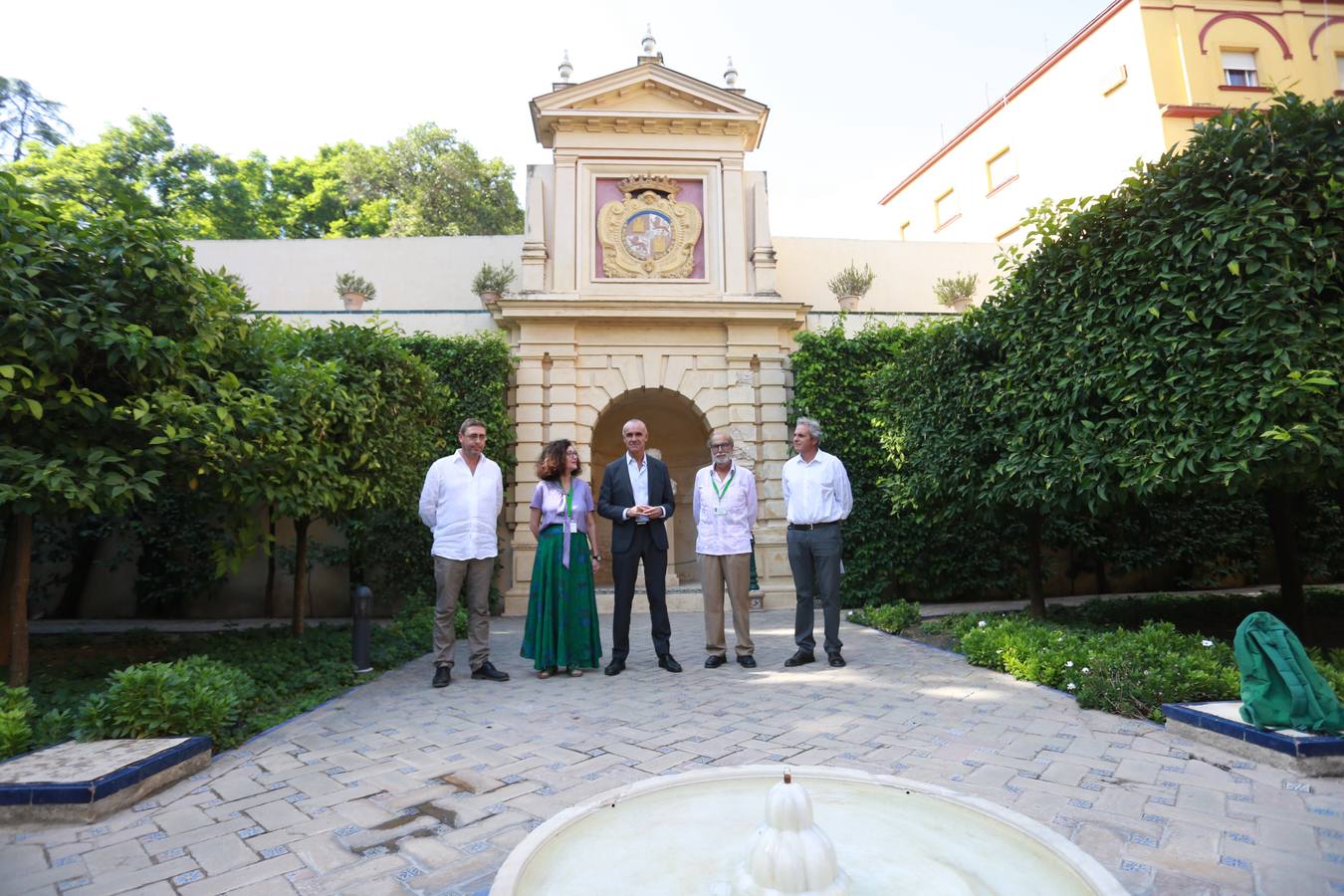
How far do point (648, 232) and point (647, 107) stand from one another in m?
2.40

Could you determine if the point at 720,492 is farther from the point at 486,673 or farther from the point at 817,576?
the point at 486,673

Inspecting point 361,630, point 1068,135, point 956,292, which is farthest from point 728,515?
point 1068,135

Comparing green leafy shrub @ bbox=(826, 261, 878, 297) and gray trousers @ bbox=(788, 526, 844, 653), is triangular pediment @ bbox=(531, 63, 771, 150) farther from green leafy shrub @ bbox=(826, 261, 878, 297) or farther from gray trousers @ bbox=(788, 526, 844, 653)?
Result: gray trousers @ bbox=(788, 526, 844, 653)

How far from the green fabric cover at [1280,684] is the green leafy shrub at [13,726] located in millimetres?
6220

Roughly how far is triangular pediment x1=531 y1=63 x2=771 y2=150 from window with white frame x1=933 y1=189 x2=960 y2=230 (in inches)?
537

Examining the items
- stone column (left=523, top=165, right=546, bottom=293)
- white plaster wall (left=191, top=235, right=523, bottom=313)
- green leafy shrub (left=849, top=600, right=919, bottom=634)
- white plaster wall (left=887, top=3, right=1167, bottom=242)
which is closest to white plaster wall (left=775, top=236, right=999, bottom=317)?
white plaster wall (left=887, top=3, right=1167, bottom=242)

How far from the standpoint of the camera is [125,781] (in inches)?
116

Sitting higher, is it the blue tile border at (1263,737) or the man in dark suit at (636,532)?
the man in dark suit at (636,532)

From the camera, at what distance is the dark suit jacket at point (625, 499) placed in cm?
577

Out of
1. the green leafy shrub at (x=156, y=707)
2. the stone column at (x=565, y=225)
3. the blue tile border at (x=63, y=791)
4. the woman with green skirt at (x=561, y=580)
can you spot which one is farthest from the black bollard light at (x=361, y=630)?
the stone column at (x=565, y=225)

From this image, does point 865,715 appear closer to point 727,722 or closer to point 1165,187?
point 727,722

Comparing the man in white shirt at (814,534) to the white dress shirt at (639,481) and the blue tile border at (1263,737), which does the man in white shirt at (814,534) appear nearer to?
the white dress shirt at (639,481)

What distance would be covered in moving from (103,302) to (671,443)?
1068 centimetres

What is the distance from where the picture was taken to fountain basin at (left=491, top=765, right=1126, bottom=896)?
1.84 metres
